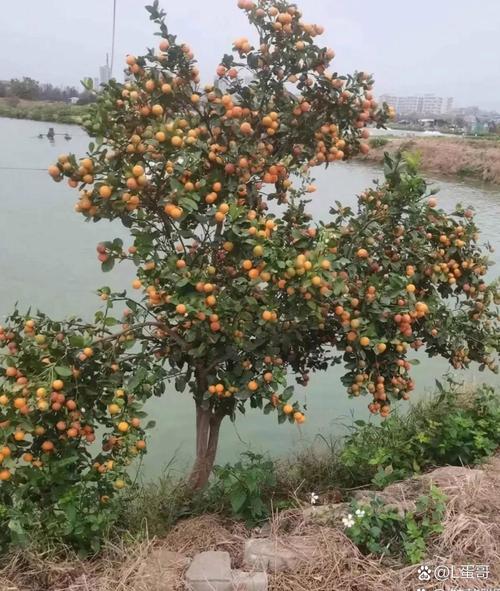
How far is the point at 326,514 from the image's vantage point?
2.04 metres

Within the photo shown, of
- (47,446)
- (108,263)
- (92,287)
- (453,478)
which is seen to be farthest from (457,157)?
(47,446)

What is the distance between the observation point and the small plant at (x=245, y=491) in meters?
2.09

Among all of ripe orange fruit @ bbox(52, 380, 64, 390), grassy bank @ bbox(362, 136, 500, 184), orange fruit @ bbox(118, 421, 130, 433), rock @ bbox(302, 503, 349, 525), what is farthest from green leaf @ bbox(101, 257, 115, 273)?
grassy bank @ bbox(362, 136, 500, 184)

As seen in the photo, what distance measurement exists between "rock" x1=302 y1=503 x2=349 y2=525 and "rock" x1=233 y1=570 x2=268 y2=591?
12.5 inches

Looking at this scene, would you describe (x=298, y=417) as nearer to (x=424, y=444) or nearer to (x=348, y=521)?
(x=348, y=521)

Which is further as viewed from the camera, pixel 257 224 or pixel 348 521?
pixel 348 521

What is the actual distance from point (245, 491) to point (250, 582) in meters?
0.39

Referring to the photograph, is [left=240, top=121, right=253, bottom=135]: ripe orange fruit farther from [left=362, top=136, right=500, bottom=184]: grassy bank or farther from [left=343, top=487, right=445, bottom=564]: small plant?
[left=362, top=136, right=500, bottom=184]: grassy bank

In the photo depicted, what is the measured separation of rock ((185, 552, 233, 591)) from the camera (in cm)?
176

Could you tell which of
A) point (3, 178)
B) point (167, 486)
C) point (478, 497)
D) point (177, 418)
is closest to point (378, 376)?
point (478, 497)

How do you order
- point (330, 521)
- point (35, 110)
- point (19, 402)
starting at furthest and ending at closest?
point (35, 110) → point (330, 521) → point (19, 402)

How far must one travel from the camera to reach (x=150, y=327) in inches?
86.9

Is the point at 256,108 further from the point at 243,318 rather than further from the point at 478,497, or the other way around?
the point at 478,497

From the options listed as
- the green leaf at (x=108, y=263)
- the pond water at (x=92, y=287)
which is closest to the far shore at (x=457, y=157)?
the pond water at (x=92, y=287)
